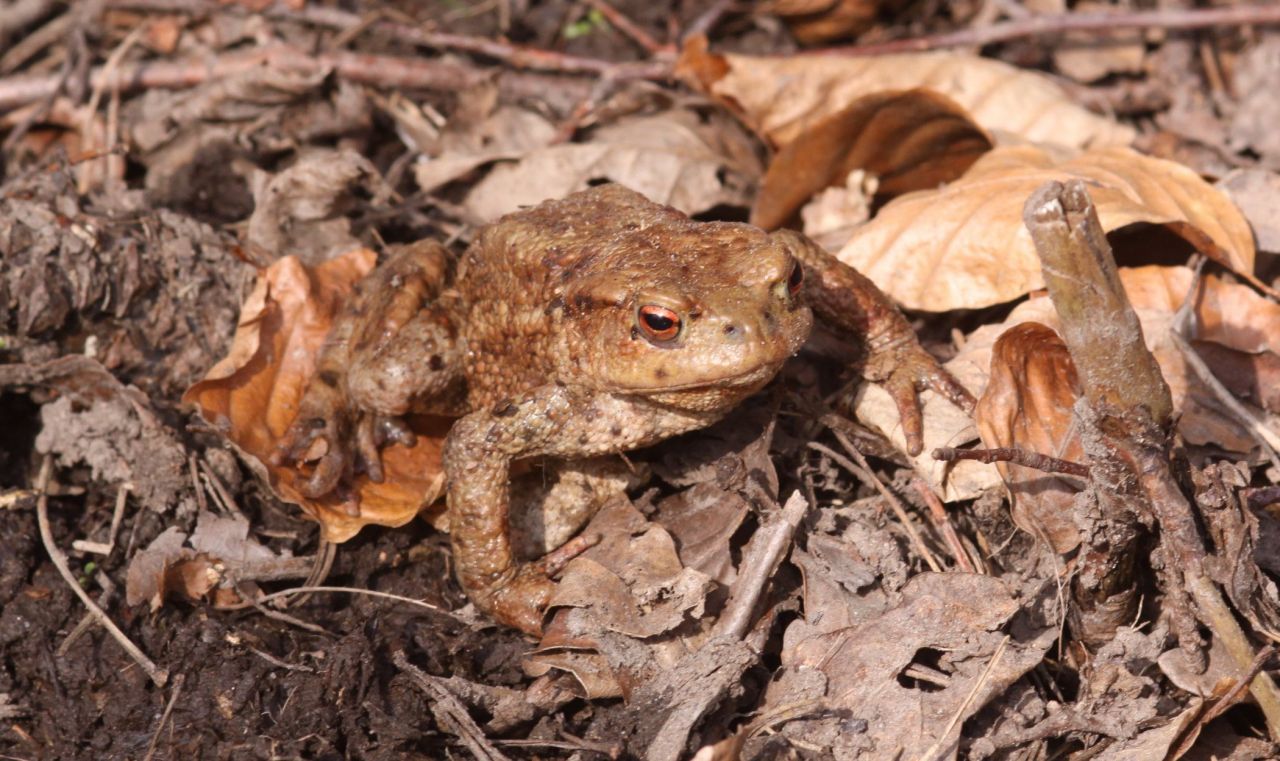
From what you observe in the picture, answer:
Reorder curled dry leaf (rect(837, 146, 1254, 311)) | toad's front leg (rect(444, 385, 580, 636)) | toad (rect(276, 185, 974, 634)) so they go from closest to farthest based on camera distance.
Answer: toad (rect(276, 185, 974, 634)), toad's front leg (rect(444, 385, 580, 636)), curled dry leaf (rect(837, 146, 1254, 311))

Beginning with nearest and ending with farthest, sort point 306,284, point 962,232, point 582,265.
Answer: point 582,265 < point 962,232 < point 306,284

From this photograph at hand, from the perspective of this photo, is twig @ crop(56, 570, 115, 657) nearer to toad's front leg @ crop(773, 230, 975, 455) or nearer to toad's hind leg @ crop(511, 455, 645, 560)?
toad's hind leg @ crop(511, 455, 645, 560)

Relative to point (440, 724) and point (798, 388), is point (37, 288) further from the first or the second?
point (798, 388)

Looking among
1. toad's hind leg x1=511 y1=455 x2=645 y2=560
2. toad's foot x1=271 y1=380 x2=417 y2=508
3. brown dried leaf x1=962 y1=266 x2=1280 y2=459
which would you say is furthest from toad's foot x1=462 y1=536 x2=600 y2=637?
brown dried leaf x1=962 y1=266 x2=1280 y2=459

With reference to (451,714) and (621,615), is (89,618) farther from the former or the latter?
(621,615)

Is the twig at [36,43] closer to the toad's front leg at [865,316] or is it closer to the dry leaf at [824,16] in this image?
the dry leaf at [824,16]

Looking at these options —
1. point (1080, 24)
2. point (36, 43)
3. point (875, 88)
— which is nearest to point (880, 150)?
point (875, 88)

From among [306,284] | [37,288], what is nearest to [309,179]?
[306,284]
